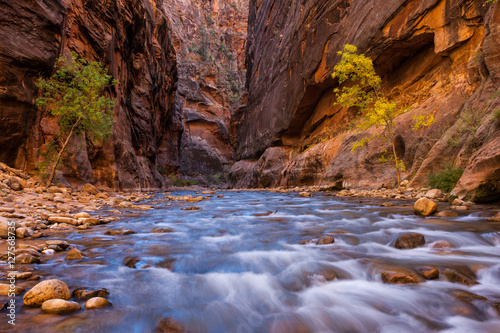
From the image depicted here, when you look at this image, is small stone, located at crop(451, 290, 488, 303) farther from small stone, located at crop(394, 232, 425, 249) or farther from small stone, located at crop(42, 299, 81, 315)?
small stone, located at crop(42, 299, 81, 315)

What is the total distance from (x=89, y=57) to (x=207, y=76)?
49350 mm

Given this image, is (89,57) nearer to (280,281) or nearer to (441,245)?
(280,281)

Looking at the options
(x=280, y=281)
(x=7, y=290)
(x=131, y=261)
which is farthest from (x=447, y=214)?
(x=7, y=290)

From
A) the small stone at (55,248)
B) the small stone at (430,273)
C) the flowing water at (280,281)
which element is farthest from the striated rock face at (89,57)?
the small stone at (430,273)

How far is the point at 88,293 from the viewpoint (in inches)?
82.7

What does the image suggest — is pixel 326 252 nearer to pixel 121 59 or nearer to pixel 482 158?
pixel 482 158

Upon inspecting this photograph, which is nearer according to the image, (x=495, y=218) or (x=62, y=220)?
(x=495, y=218)

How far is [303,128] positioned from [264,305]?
25060mm

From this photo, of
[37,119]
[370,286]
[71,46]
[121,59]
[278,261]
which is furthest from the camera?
[121,59]

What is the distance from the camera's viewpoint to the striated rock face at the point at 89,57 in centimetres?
933

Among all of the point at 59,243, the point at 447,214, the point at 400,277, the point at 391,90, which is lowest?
the point at 59,243

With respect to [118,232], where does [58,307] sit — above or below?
above

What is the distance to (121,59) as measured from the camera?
20672 mm

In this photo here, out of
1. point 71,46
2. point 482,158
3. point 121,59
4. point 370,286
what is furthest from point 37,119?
point 482,158
